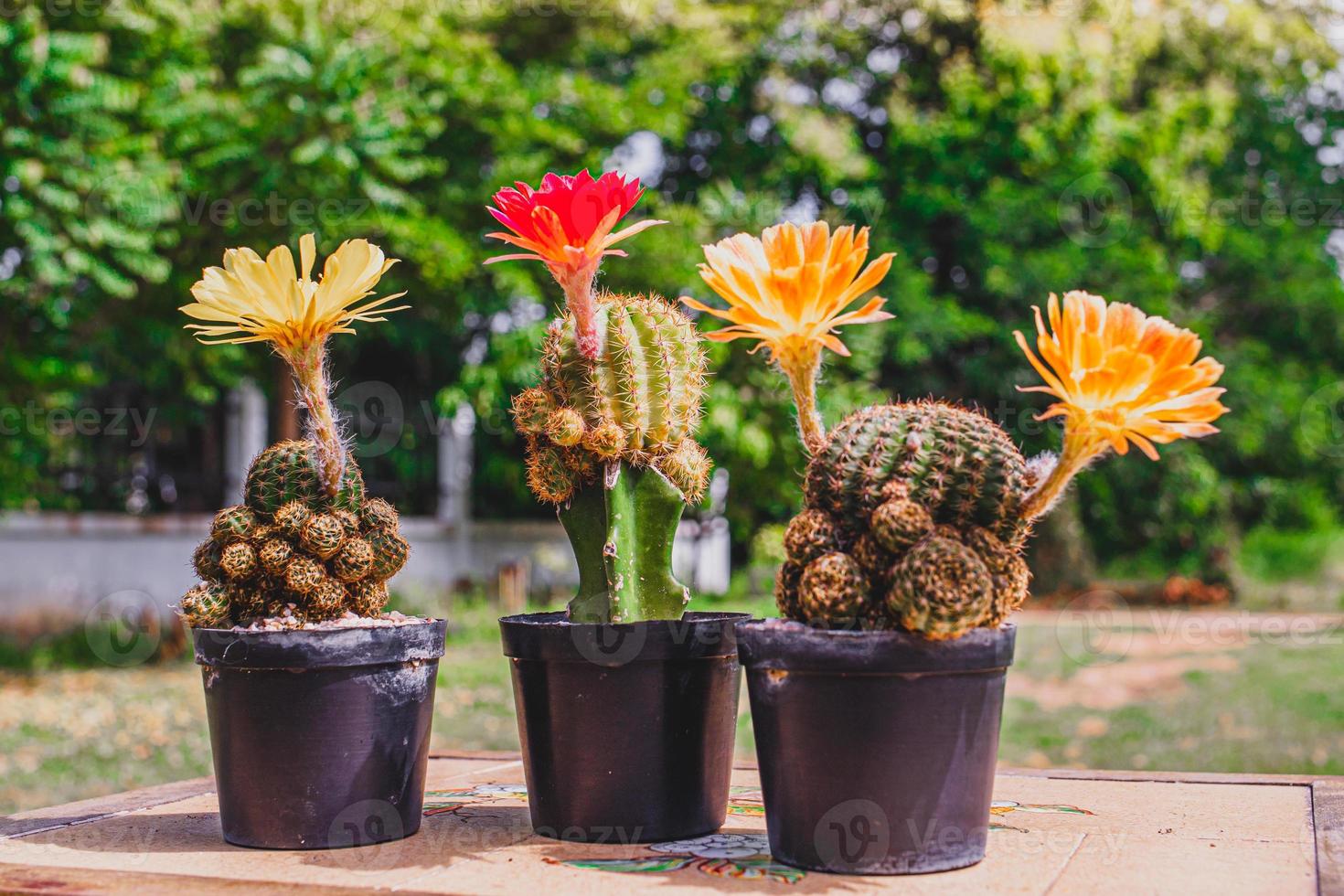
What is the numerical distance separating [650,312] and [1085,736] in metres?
5.32

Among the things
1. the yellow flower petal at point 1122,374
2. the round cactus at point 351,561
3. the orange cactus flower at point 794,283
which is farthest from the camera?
the round cactus at point 351,561

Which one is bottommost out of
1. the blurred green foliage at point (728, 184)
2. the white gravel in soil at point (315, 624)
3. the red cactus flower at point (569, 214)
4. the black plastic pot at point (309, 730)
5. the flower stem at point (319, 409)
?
the black plastic pot at point (309, 730)

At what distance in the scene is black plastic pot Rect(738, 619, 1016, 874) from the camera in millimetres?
1753

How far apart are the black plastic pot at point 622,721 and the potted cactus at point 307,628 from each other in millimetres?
219

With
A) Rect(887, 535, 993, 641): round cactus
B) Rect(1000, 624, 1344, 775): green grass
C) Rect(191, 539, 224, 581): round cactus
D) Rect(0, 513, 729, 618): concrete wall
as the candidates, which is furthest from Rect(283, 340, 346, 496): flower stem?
Rect(0, 513, 729, 618): concrete wall

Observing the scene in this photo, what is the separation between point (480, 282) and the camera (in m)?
9.87

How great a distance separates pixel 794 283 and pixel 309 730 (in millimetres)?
1039

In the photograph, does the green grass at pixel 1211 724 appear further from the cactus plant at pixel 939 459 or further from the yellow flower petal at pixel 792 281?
the yellow flower petal at pixel 792 281

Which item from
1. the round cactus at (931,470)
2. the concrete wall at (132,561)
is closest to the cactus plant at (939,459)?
the round cactus at (931,470)

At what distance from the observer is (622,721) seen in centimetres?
203

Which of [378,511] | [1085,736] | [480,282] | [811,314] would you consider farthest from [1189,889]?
[480,282]

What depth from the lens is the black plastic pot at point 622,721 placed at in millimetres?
2027

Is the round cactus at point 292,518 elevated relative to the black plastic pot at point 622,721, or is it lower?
elevated

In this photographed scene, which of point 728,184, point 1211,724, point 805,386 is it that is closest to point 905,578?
point 805,386
